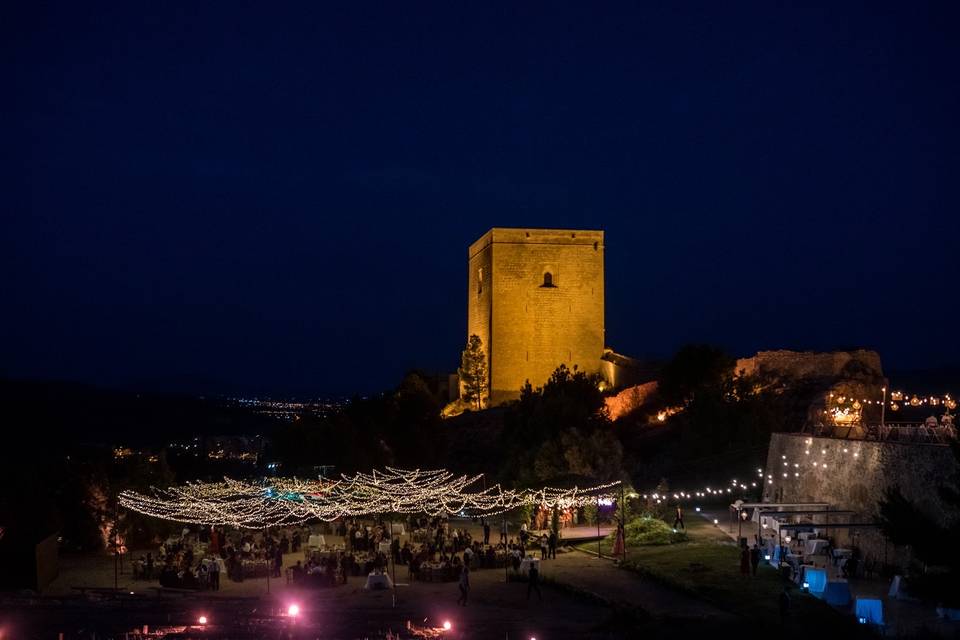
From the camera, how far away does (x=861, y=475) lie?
65.8 ft

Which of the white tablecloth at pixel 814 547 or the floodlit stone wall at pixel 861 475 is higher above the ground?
the floodlit stone wall at pixel 861 475

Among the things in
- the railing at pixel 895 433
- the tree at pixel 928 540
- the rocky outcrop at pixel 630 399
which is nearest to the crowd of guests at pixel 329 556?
the railing at pixel 895 433

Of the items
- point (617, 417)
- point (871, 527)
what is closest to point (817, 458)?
point (871, 527)

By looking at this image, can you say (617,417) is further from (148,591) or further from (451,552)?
(148,591)

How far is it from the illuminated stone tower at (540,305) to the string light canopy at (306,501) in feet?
61.4

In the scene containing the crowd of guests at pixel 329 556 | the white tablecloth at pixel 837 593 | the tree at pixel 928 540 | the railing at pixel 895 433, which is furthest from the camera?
the crowd of guests at pixel 329 556

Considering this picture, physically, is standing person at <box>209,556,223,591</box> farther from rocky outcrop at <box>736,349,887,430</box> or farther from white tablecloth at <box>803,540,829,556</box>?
rocky outcrop at <box>736,349,887,430</box>

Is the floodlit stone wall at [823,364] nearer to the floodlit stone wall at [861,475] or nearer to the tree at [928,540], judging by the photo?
the floodlit stone wall at [861,475]

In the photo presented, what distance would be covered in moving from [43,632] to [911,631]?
515 inches

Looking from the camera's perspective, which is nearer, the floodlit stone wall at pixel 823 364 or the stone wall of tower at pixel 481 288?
→ the floodlit stone wall at pixel 823 364

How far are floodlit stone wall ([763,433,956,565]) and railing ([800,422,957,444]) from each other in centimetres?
34

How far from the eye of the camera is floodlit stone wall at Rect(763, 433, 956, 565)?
17.6 metres

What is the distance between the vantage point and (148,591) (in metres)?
19.6

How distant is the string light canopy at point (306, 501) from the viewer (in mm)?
22859
